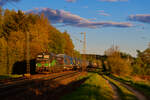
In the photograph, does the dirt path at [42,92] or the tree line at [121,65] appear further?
the tree line at [121,65]

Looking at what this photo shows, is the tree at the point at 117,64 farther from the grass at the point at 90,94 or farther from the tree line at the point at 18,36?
the grass at the point at 90,94

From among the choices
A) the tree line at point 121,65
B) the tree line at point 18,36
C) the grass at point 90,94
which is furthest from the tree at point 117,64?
the grass at point 90,94

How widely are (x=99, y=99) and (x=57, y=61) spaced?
29.5 metres

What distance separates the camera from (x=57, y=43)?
275 ft

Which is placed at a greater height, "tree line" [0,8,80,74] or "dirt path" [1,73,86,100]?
→ "tree line" [0,8,80,74]

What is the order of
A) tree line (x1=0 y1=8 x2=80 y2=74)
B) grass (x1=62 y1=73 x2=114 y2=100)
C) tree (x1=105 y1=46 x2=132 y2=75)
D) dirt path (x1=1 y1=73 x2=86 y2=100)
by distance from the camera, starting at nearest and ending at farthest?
dirt path (x1=1 y1=73 x2=86 y2=100)
grass (x1=62 y1=73 x2=114 y2=100)
tree line (x1=0 y1=8 x2=80 y2=74)
tree (x1=105 y1=46 x2=132 y2=75)

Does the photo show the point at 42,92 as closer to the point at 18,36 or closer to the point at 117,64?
the point at 18,36

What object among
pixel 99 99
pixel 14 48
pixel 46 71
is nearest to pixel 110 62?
pixel 46 71

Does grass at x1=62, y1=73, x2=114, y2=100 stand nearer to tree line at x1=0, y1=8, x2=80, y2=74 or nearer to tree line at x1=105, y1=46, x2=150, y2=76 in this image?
tree line at x1=0, y1=8, x2=80, y2=74

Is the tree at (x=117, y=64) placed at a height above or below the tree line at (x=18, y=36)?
below

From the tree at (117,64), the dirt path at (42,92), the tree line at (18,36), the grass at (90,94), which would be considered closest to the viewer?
the dirt path at (42,92)

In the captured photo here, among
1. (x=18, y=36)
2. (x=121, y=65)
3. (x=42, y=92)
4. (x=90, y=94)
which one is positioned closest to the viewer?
(x=90, y=94)

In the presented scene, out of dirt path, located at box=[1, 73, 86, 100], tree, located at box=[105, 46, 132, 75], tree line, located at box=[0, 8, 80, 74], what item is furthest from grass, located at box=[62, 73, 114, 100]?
tree, located at box=[105, 46, 132, 75]

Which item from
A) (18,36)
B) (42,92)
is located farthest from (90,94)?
(18,36)
